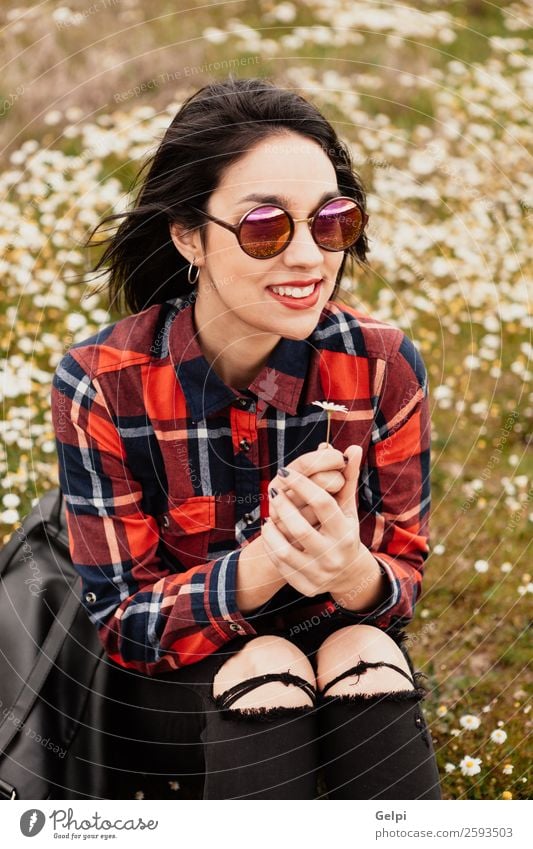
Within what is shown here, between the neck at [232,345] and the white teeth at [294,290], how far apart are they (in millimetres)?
217

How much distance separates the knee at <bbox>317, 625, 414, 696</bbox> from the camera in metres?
1.92

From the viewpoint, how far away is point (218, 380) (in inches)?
83.0

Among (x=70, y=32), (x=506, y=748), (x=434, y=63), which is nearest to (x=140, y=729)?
(x=506, y=748)

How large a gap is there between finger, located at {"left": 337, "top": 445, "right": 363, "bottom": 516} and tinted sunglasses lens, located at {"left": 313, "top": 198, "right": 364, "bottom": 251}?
411mm

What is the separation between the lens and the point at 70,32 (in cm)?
531

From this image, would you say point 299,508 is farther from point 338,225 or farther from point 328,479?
point 338,225

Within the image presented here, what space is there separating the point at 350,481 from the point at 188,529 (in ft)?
1.62

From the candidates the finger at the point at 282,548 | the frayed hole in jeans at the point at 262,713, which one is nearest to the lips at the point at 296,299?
the finger at the point at 282,548

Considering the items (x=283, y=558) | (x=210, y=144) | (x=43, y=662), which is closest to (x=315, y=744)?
(x=283, y=558)

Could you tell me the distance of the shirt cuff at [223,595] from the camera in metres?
1.93

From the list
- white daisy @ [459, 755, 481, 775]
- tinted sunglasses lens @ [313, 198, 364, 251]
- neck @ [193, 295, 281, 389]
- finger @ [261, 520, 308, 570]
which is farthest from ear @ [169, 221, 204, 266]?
white daisy @ [459, 755, 481, 775]

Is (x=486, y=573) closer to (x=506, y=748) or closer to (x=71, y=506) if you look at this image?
(x=506, y=748)

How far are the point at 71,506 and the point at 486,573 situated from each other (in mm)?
1581

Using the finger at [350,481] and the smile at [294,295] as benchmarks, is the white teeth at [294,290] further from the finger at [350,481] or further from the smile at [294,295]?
the finger at [350,481]
